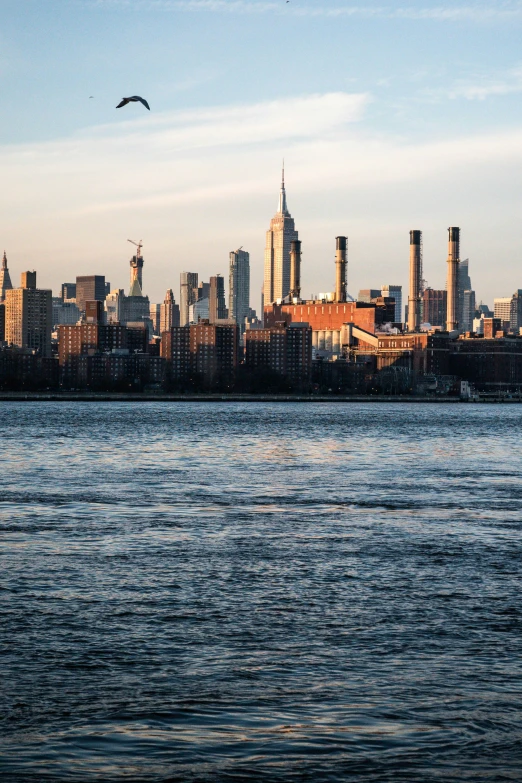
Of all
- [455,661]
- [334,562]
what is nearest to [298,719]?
[455,661]

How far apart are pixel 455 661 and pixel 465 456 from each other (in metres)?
52.2

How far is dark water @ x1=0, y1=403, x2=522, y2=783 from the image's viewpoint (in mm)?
13328

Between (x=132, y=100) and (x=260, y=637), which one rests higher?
(x=132, y=100)

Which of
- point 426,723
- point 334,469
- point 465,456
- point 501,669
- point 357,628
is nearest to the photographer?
point 426,723

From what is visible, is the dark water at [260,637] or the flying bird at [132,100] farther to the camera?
the flying bird at [132,100]

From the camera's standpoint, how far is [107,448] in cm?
7212

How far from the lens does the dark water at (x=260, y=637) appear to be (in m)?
13.3

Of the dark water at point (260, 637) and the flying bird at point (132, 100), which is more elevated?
the flying bird at point (132, 100)

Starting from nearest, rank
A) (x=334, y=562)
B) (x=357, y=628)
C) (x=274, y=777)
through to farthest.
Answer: (x=274, y=777), (x=357, y=628), (x=334, y=562)

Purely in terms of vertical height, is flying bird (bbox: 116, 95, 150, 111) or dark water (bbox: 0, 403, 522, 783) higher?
flying bird (bbox: 116, 95, 150, 111)

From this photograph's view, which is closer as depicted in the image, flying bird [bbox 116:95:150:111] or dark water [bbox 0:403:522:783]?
dark water [bbox 0:403:522:783]

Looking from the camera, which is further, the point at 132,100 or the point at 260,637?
the point at 132,100

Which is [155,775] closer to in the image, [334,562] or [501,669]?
[501,669]

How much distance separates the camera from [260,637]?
18469 mm
